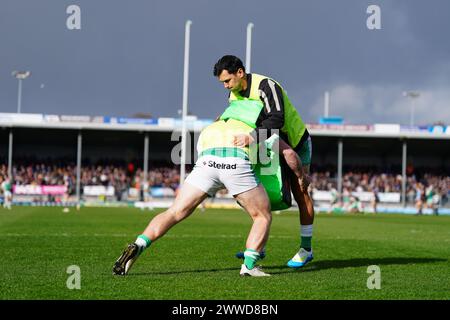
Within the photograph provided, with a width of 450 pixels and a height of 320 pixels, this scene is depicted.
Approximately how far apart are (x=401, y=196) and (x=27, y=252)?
47.5m

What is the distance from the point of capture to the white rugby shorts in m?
6.86

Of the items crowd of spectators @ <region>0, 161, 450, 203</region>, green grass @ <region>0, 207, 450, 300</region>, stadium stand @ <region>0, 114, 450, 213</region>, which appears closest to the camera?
green grass @ <region>0, 207, 450, 300</region>

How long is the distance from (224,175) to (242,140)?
40 centimetres

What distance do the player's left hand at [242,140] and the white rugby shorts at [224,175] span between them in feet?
0.49

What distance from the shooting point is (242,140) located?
22.5ft

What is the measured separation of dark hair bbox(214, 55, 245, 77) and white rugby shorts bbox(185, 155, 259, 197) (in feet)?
2.96

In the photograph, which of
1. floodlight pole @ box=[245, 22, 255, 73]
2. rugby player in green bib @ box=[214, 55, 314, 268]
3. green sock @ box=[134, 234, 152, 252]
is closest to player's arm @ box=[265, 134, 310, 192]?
rugby player in green bib @ box=[214, 55, 314, 268]

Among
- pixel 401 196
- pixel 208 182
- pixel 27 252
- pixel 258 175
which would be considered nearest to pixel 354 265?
pixel 258 175

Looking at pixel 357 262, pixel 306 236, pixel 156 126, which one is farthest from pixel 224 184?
pixel 156 126

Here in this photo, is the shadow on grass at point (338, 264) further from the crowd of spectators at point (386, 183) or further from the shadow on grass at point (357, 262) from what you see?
the crowd of spectators at point (386, 183)

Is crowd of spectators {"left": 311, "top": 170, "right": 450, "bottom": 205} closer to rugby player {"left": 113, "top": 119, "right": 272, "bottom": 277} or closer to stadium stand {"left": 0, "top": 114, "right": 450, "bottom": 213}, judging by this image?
stadium stand {"left": 0, "top": 114, "right": 450, "bottom": 213}

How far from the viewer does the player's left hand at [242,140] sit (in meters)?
6.84

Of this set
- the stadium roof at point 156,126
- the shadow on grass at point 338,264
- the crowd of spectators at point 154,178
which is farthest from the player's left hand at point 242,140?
the stadium roof at point 156,126
